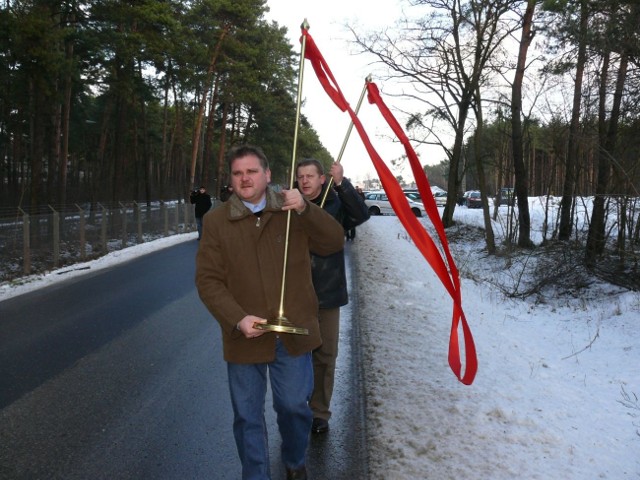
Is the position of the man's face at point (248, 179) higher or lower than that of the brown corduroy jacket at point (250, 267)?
higher

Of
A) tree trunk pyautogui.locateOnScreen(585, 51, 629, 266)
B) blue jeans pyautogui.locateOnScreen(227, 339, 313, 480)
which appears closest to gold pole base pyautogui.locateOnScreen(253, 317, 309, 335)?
blue jeans pyautogui.locateOnScreen(227, 339, 313, 480)

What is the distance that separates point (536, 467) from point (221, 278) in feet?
7.54

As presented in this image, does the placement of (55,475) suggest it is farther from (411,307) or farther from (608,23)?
(608,23)

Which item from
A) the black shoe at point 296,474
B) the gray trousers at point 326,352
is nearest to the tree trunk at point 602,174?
the gray trousers at point 326,352

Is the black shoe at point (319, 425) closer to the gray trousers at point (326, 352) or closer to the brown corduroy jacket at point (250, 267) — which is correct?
the gray trousers at point (326, 352)

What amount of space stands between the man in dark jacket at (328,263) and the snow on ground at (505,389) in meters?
0.64

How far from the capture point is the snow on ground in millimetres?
3732

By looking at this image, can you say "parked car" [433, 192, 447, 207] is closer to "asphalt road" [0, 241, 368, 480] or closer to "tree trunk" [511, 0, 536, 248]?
"tree trunk" [511, 0, 536, 248]

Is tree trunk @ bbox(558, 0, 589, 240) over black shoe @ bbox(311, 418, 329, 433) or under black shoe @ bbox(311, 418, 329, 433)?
over

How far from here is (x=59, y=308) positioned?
29.8 ft

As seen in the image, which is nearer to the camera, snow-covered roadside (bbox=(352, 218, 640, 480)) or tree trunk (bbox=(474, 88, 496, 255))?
snow-covered roadside (bbox=(352, 218, 640, 480))

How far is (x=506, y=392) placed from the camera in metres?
5.04

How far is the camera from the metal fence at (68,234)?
488 inches

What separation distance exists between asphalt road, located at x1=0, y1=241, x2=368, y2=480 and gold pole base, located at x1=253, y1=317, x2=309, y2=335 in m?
1.25
